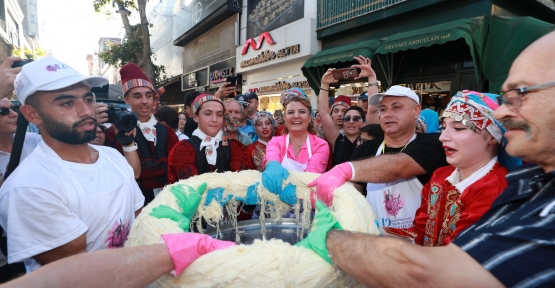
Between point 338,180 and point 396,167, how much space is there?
553mm

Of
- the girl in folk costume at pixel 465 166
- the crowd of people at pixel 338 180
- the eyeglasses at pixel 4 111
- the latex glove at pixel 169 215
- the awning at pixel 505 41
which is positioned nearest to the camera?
the crowd of people at pixel 338 180

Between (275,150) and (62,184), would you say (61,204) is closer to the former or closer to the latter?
(62,184)

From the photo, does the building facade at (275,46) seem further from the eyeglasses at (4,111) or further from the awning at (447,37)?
the eyeglasses at (4,111)

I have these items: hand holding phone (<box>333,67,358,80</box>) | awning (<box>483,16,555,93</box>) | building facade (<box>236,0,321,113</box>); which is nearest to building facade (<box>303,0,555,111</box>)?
awning (<box>483,16,555,93</box>)

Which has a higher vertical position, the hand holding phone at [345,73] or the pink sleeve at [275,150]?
the hand holding phone at [345,73]

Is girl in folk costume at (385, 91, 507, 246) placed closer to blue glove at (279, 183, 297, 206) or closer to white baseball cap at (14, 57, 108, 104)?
blue glove at (279, 183, 297, 206)

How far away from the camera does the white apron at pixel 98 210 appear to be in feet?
4.26

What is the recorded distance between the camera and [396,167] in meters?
1.78

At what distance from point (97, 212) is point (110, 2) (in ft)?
56.0

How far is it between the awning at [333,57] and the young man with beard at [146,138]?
5880 millimetres

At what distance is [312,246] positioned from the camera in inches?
38.5

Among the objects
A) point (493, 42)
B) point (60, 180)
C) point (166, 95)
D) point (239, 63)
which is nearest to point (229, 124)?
point (60, 180)

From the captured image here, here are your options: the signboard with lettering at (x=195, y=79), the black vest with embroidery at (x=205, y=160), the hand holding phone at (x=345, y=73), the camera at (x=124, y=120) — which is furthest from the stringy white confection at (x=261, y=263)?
the signboard with lettering at (x=195, y=79)

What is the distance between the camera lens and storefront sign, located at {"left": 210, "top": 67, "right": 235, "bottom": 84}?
13.7m
